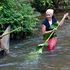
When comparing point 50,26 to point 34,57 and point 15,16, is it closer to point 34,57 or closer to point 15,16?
point 34,57

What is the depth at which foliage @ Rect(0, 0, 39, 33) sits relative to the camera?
479 inches

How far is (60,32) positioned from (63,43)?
1797 millimetres

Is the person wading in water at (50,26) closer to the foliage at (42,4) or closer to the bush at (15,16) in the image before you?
the bush at (15,16)

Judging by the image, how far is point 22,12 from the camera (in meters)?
13.0

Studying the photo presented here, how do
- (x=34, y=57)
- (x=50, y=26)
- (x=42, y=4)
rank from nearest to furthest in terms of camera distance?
(x=34, y=57) < (x=50, y=26) < (x=42, y=4)

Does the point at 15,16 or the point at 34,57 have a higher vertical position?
the point at 15,16

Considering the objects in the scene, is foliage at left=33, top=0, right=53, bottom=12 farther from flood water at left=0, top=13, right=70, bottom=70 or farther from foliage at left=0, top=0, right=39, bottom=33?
flood water at left=0, top=13, right=70, bottom=70

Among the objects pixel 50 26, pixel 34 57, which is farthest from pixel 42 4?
pixel 34 57

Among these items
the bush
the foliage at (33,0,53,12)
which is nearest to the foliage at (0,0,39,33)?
the bush

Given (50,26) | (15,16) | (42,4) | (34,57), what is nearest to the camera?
(34,57)

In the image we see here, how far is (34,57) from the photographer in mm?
10898

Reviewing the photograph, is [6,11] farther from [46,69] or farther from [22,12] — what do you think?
[46,69]

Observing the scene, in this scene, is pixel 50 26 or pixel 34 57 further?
pixel 50 26

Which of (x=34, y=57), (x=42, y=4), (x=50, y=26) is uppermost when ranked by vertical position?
(x=42, y=4)
